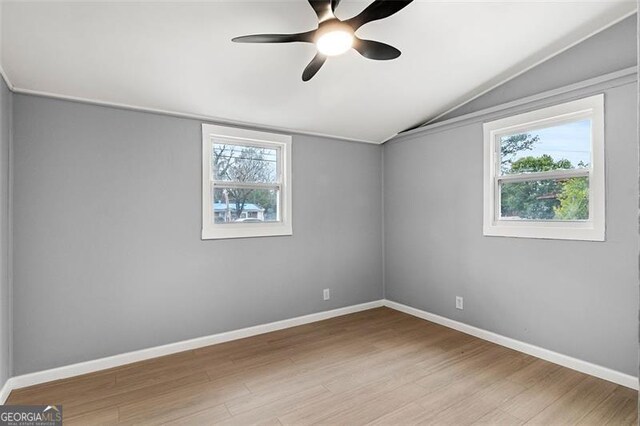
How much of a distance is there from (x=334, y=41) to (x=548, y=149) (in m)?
2.35

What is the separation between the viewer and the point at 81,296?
273cm

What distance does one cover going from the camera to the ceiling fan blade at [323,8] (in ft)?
5.60

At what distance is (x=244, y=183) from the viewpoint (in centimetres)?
358

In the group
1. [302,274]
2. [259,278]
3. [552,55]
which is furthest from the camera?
[302,274]

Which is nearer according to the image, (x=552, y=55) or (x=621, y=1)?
(x=621, y=1)

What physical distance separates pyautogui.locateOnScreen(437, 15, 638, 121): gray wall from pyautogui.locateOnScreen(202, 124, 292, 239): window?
248 centimetres

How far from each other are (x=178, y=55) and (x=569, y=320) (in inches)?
153

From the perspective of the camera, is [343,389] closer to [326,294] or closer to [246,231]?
[326,294]

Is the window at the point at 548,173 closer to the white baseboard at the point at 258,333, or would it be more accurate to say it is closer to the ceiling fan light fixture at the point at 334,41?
the white baseboard at the point at 258,333

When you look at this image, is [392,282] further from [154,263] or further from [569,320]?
[154,263]

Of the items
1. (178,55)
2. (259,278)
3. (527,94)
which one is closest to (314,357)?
(259,278)

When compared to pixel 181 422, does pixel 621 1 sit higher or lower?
higher

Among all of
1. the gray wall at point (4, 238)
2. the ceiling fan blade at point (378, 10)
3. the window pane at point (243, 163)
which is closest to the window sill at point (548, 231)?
the ceiling fan blade at point (378, 10)

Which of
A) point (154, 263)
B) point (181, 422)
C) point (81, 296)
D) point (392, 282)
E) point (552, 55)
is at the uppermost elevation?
point (552, 55)
